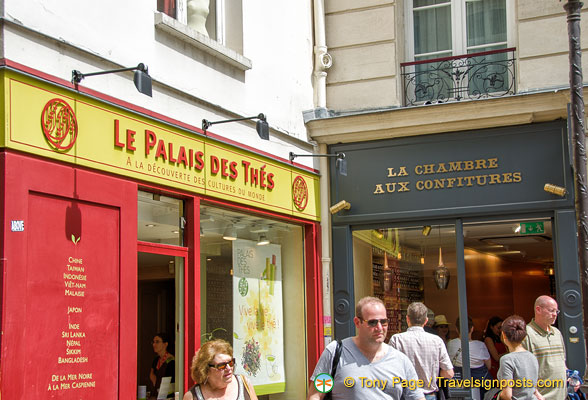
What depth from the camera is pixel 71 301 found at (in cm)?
705

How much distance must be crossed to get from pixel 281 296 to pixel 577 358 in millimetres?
3742

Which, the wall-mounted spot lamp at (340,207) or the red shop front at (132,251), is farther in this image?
the wall-mounted spot lamp at (340,207)

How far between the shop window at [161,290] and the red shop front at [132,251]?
18mm

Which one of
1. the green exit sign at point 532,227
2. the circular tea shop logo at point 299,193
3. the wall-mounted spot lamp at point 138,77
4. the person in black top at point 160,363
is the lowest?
the person in black top at point 160,363

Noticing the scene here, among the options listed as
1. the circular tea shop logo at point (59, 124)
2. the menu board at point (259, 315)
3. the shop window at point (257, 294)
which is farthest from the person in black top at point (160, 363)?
the circular tea shop logo at point (59, 124)

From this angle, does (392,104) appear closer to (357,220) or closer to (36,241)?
(357,220)

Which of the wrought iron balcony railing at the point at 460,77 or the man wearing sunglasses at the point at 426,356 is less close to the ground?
the wrought iron balcony railing at the point at 460,77

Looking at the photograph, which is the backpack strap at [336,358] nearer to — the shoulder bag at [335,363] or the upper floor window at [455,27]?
the shoulder bag at [335,363]

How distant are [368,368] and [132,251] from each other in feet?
11.2

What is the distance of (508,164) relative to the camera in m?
10.8

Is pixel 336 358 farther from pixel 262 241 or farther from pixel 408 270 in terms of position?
pixel 408 270

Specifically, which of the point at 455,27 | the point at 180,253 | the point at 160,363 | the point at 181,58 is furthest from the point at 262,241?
the point at 455,27

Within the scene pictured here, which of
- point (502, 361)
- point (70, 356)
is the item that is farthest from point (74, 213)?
point (502, 361)

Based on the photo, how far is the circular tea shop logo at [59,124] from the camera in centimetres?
696
